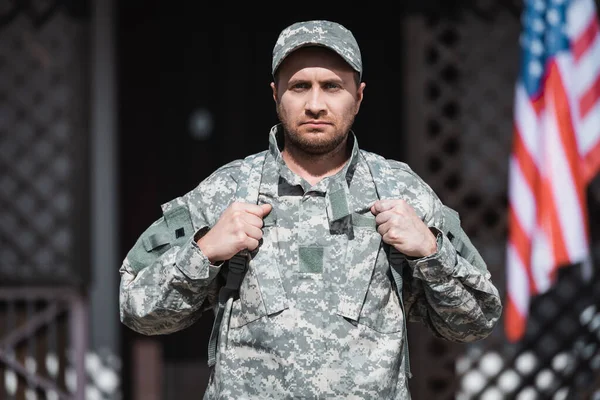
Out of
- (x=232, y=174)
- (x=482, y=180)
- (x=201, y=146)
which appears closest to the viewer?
(x=232, y=174)

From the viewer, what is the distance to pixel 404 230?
241 cm

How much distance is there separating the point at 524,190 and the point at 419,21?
1.07 m

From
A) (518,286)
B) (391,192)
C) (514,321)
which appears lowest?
(514,321)

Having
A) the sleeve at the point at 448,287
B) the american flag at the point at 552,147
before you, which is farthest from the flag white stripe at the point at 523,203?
the sleeve at the point at 448,287

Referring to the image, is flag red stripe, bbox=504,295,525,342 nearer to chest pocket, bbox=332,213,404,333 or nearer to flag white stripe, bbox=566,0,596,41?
flag white stripe, bbox=566,0,596,41

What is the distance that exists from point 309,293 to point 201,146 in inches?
160

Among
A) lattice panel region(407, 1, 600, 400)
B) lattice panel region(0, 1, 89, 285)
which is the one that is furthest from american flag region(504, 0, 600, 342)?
lattice panel region(0, 1, 89, 285)

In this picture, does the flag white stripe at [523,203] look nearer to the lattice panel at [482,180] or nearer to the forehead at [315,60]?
the lattice panel at [482,180]

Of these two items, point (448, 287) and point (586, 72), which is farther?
point (586, 72)

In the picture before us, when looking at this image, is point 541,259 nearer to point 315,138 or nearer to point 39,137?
point 315,138

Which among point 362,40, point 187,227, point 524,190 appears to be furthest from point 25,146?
point 187,227

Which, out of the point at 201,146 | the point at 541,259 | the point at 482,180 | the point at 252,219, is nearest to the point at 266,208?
the point at 252,219

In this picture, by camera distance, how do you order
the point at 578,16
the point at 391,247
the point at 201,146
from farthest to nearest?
the point at 201,146 < the point at 578,16 < the point at 391,247

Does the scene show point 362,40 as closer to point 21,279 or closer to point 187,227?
point 21,279
